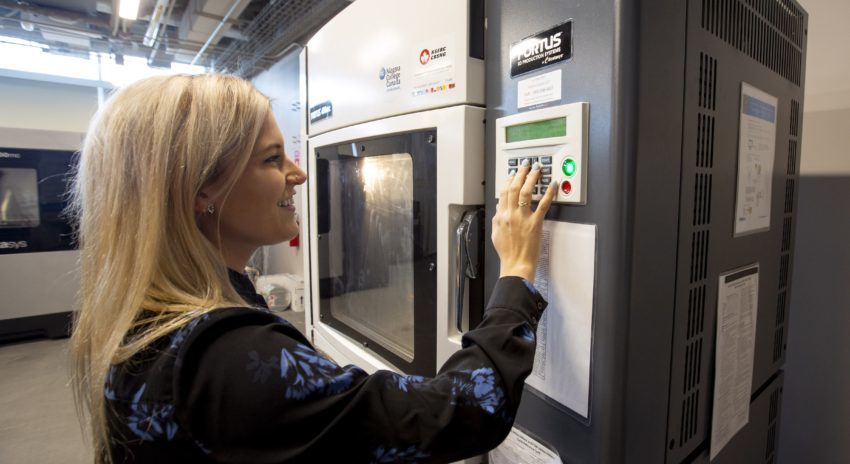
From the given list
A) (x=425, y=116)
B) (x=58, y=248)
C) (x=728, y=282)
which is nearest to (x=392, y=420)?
(x=425, y=116)

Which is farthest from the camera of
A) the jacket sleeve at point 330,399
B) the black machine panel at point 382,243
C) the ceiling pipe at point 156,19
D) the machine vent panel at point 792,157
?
the ceiling pipe at point 156,19

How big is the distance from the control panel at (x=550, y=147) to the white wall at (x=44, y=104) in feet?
17.6

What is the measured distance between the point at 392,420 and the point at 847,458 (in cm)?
141

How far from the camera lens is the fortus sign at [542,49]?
2.12 feet

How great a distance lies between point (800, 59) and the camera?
104 centimetres

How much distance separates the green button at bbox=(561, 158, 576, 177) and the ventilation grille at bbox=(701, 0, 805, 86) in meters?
0.32

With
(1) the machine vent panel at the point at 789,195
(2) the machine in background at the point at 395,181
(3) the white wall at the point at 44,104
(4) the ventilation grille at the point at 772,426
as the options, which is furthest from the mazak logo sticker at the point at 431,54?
(3) the white wall at the point at 44,104

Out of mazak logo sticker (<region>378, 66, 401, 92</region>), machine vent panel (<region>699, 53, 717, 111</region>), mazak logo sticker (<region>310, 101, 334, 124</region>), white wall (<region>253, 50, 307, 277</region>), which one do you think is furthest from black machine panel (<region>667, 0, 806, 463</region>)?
white wall (<region>253, 50, 307, 277</region>)

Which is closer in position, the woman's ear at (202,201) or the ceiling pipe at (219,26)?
the woman's ear at (202,201)

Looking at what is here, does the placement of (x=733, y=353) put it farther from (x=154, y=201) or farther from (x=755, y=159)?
(x=154, y=201)

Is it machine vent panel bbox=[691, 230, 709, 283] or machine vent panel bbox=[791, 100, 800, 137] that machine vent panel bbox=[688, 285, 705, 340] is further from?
machine vent panel bbox=[791, 100, 800, 137]

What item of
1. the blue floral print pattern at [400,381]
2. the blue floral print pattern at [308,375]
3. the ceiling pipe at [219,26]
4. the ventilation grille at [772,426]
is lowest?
the ventilation grille at [772,426]

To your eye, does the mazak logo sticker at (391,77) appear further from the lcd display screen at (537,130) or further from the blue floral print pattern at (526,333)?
the blue floral print pattern at (526,333)

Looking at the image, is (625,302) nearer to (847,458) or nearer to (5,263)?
(847,458)
